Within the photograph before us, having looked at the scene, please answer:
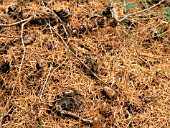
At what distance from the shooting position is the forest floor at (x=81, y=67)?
1973 mm

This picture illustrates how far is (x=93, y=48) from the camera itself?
92.6 inches

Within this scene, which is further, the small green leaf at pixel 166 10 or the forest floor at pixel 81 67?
the small green leaf at pixel 166 10

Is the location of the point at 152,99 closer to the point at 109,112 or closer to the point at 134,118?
the point at 134,118

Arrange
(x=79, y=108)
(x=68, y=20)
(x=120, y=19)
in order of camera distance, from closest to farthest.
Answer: (x=79, y=108)
(x=68, y=20)
(x=120, y=19)

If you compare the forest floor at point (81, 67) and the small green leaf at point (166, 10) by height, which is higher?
the small green leaf at point (166, 10)

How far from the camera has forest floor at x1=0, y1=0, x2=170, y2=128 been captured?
1.97 meters

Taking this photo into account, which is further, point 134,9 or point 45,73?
point 134,9

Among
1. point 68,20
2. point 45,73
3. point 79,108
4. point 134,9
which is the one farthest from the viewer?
point 134,9

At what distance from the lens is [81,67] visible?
7.24 feet

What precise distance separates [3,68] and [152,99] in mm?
1187

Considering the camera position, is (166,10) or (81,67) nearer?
(81,67)

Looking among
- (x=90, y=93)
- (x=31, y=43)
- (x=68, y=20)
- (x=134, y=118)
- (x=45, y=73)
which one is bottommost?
(x=134, y=118)

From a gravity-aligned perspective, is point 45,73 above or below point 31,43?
below

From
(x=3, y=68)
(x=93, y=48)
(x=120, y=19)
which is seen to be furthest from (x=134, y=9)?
(x=3, y=68)
